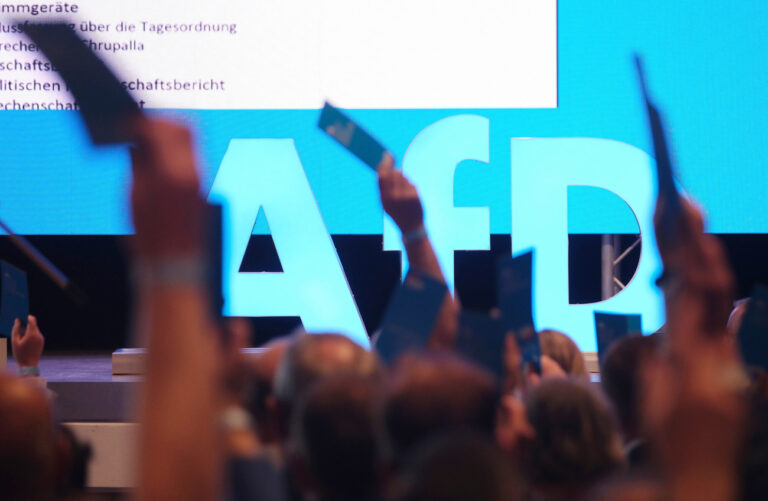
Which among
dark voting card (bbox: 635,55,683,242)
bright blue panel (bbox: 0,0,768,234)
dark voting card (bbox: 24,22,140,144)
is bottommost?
dark voting card (bbox: 635,55,683,242)

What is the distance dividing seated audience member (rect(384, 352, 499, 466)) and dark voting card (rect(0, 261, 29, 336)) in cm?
170

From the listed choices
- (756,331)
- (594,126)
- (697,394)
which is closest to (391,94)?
(594,126)

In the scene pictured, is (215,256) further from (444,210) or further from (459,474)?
(444,210)

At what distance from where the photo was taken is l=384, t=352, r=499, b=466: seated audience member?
116 centimetres

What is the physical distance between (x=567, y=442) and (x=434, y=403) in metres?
0.34

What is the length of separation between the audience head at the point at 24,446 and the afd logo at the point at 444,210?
2838 millimetres

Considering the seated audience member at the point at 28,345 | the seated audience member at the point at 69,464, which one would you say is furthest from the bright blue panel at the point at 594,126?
the seated audience member at the point at 69,464

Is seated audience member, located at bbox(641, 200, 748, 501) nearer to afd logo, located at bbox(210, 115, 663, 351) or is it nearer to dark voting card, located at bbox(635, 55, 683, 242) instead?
dark voting card, located at bbox(635, 55, 683, 242)

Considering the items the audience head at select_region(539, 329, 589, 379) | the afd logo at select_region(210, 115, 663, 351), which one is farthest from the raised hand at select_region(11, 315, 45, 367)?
the audience head at select_region(539, 329, 589, 379)

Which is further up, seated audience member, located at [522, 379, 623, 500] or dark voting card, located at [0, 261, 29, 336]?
dark voting card, located at [0, 261, 29, 336]

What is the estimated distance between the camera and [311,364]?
142 cm

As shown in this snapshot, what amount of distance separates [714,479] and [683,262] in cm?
22

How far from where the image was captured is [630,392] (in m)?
1.75

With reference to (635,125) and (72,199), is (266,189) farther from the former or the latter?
(635,125)
